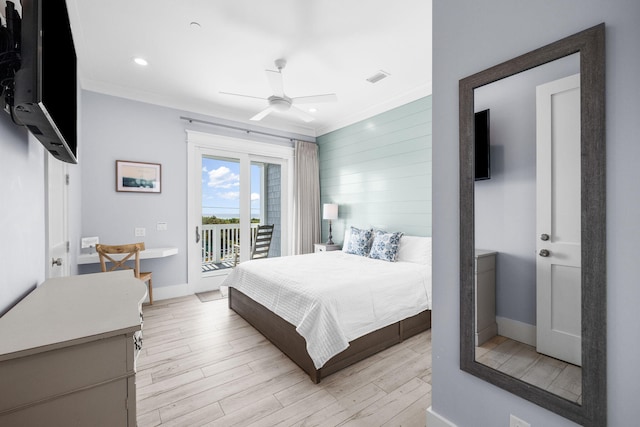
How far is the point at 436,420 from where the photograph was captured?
1.55 metres

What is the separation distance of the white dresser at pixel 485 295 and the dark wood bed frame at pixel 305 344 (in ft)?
3.80

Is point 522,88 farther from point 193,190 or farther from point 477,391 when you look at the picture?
point 193,190

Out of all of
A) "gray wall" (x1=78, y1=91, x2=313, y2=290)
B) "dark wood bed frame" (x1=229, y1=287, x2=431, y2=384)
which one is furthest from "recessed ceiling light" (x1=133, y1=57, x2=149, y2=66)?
"dark wood bed frame" (x1=229, y1=287, x2=431, y2=384)

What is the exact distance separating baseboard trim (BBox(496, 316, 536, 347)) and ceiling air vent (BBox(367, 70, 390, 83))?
296 cm

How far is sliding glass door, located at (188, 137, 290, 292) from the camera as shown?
4.35m

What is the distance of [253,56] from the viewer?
9.75 feet

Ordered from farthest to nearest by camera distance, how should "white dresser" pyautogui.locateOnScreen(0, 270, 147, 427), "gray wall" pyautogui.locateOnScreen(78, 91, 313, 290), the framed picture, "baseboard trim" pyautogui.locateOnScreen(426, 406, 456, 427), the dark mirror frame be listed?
the framed picture < "gray wall" pyautogui.locateOnScreen(78, 91, 313, 290) < "baseboard trim" pyautogui.locateOnScreen(426, 406, 456, 427) < the dark mirror frame < "white dresser" pyautogui.locateOnScreen(0, 270, 147, 427)

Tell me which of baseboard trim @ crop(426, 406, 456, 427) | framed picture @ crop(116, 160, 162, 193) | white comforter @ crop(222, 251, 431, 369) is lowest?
baseboard trim @ crop(426, 406, 456, 427)

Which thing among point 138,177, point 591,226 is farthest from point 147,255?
point 591,226

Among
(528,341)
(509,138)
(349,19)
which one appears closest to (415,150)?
(349,19)

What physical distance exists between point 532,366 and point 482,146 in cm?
103

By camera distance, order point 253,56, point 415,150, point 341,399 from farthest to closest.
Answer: point 415,150
point 253,56
point 341,399

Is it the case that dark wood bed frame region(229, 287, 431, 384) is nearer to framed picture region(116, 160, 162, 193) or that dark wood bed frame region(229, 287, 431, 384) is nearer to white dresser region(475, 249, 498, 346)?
white dresser region(475, 249, 498, 346)

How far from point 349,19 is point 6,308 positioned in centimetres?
289
